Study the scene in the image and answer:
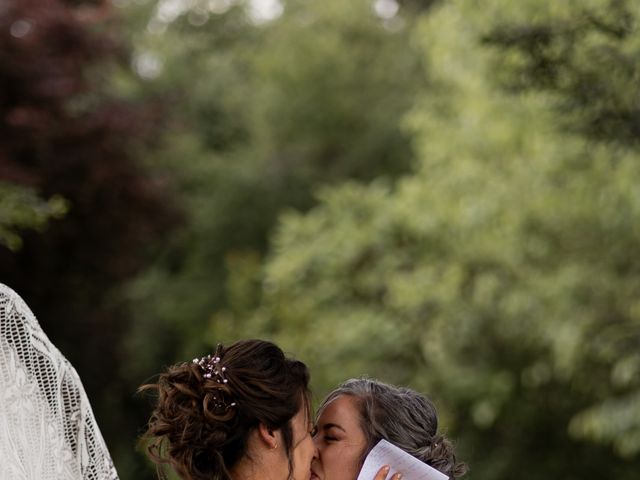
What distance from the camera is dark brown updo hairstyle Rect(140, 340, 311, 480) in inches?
106

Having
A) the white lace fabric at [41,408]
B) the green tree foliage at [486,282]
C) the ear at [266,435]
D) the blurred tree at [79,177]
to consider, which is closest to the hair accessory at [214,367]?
the ear at [266,435]

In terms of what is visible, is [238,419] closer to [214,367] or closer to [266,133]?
[214,367]

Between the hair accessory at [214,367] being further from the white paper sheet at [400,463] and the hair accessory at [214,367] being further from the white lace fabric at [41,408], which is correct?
the white paper sheet at [400,463]

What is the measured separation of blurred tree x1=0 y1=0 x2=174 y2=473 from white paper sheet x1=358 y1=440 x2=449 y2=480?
16.2 ft

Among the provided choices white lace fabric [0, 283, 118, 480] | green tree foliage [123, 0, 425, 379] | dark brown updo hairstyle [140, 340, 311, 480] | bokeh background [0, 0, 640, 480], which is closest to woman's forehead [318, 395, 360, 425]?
dark brown updo hairstyle [140, 340, 311, 480]

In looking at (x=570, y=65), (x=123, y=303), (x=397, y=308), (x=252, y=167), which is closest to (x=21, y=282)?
(x=123, y=303)

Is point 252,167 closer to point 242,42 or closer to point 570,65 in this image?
point 242,42

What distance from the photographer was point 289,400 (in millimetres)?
2754

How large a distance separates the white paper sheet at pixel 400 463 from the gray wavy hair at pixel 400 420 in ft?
0.09

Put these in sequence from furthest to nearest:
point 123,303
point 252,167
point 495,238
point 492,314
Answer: point 252,167 → point 123,303 → point 492,314 → point 495,238

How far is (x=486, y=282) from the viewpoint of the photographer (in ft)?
38.8

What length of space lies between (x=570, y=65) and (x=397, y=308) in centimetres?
686

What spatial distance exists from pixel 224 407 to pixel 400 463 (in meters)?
0.53

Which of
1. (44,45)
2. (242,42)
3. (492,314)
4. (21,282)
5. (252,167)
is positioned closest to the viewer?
(44,45)
